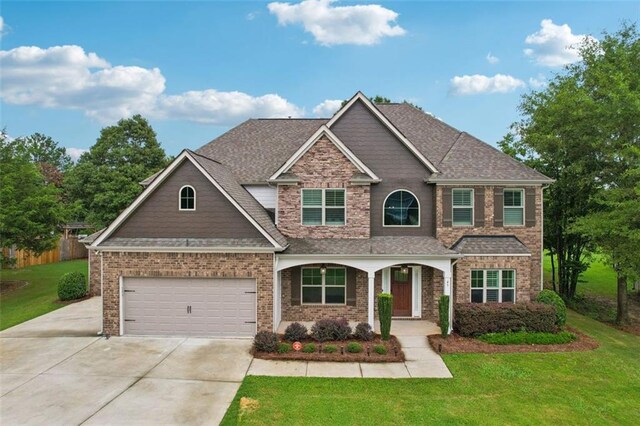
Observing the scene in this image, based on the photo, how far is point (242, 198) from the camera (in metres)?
14.5

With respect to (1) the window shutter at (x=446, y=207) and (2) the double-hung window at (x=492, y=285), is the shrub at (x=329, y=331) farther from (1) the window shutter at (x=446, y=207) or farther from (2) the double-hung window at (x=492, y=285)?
(1) the window shutter at (x=446, y=207)

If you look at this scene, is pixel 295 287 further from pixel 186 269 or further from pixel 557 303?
pixel 557 303

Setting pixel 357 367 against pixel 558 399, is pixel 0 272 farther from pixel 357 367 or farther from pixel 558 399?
pixel 558 399

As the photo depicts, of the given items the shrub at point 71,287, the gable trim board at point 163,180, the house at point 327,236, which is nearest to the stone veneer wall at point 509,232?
the house at point 327,236

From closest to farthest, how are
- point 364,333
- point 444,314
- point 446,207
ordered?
point 364,333
point 444,314
point 446,207

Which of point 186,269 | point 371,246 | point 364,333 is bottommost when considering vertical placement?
point 364,333

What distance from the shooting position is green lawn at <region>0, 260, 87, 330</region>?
1605 cm

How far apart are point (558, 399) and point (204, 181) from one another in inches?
452

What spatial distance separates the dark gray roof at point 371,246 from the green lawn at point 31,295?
36.7ft

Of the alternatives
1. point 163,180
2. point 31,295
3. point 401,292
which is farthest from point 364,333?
point 31,295

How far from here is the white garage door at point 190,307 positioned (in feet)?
43.0

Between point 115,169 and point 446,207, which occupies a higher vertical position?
point 115,169

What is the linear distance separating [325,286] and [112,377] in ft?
25.3

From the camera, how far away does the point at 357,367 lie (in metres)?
A: 10.8
